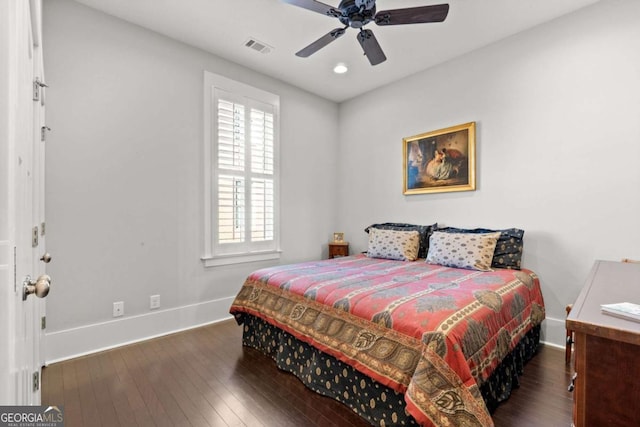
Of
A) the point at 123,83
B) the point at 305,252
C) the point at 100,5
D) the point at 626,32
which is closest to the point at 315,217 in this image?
the point at 305,252

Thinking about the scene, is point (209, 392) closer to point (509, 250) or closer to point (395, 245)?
point (395, 245)

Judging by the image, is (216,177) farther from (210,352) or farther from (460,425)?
(460,425)

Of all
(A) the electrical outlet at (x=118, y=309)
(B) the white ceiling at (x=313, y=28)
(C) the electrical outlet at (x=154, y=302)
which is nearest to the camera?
(B) the white ceiling at (x=313, y=28)

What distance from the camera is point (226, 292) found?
3.40 metres

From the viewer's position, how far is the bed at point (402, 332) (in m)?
1.33

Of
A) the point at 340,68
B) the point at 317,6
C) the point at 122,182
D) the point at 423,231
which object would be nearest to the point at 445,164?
the point at 423,231

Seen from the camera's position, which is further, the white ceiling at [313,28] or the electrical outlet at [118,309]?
the electrical outlet at [118,309]

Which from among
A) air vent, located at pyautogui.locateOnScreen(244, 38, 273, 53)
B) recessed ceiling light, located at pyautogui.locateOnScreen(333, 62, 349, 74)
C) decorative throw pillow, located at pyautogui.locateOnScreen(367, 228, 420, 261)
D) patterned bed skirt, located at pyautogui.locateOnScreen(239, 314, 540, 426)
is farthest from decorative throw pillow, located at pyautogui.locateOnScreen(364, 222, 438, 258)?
air vent, located at pyautogui.locateOnScreen(244, 38, 273, 53)

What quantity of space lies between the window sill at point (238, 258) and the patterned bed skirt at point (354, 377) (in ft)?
3.33

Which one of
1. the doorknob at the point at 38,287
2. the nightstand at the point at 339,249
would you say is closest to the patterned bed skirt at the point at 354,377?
the doorknob at the point at 38,287

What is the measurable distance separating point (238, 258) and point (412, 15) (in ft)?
9.37

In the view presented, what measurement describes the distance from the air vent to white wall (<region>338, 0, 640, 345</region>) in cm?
188

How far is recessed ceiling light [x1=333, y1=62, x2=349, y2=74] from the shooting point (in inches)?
137

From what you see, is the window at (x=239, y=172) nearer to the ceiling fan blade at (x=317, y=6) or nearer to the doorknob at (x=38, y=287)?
the ceiling fan blade at (x=317, y=6)
